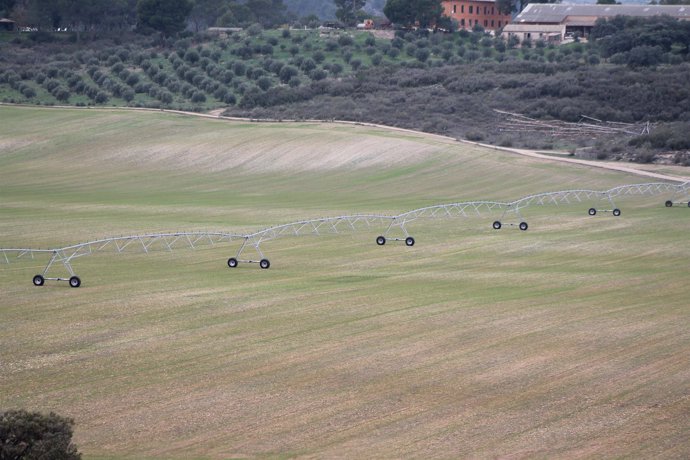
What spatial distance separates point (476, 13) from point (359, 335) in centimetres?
14989

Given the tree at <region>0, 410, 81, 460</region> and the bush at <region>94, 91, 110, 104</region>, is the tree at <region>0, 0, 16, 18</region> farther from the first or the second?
the tree at <region>0, 410, 81, 460</region>

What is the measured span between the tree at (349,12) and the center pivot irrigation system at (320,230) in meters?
106

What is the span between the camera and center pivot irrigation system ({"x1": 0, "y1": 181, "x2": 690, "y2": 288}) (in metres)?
39.3

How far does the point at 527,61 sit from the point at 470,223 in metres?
68.0

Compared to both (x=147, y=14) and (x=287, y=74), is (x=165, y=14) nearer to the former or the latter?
(x=147, y=14)

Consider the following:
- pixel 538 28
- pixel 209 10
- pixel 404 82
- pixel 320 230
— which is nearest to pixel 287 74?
pixel 404 82

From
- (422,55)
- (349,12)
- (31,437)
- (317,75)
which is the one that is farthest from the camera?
(349,12)

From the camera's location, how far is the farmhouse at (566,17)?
469ft

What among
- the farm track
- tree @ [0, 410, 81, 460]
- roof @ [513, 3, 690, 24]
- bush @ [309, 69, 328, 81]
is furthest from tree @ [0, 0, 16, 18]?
tree @ [0, 410, 81, 460]

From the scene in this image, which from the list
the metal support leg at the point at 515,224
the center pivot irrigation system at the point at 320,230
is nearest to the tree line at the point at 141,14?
the center pivot irrigation system at the point at 320,230

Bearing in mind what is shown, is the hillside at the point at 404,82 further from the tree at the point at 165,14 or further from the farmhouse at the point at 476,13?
the farmhouse at the point at 476,13

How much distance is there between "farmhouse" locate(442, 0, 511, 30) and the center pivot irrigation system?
110 meters

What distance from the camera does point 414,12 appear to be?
145 m

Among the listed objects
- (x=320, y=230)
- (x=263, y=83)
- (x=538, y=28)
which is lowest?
(x=320, y=230)
